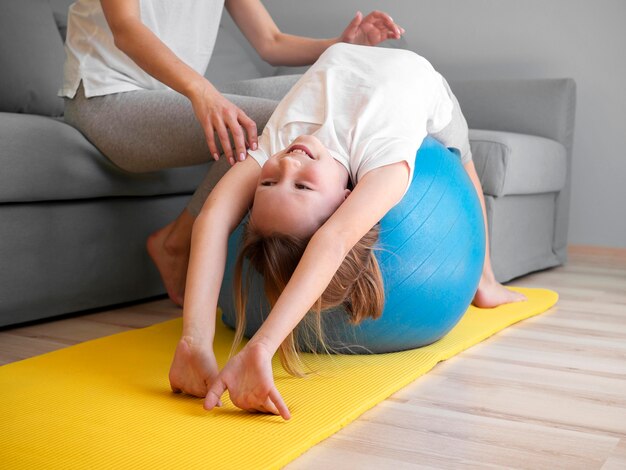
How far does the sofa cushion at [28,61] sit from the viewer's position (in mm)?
2562

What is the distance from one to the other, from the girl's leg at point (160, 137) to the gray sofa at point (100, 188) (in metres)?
0.07

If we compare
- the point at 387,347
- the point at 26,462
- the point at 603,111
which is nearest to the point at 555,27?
the point at 603,111

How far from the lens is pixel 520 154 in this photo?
2.59 m

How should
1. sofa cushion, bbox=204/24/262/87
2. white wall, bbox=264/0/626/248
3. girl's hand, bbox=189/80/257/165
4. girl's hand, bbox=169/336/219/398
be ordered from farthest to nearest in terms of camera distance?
sofa cushion, bbox=204/24/262/87 < white wall, bbox=264/0/626/248 < girl's hand, bbox=189/80/257/165 < girl's hand, bbox=169/336/219/398

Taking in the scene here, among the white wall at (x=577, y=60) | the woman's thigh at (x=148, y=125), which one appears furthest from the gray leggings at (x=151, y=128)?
the white wall at (x=577, y=60)

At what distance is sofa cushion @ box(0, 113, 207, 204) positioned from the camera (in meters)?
1.90

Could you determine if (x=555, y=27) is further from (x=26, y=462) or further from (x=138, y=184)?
(x=26, y=462)

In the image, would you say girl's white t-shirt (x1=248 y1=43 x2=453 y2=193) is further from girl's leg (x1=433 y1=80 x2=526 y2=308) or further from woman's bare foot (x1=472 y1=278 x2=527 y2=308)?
woman's bare foot (x1=472 y1=278 x2=527 y2=308)

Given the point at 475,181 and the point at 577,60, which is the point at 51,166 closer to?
the point at 475,181

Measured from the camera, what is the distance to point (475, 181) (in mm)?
2062

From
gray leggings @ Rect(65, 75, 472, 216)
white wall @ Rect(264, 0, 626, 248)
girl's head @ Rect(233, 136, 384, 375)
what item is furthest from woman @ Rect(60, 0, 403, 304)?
white wall @ Rect(264, 0, 626, 248)

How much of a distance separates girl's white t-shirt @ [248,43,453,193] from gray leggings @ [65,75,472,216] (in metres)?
0.16

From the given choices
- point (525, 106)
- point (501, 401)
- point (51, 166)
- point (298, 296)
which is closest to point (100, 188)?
point (51, 166)

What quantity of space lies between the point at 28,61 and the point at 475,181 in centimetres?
150
